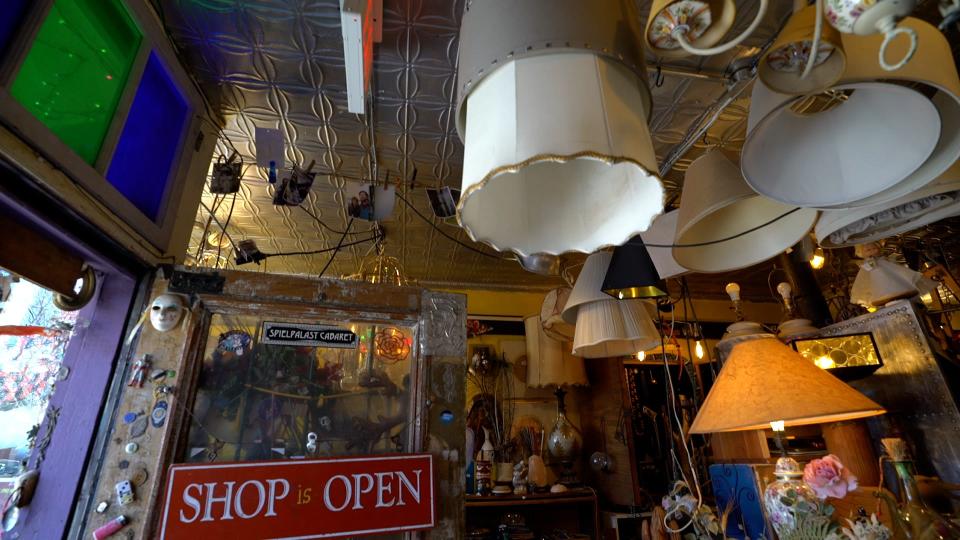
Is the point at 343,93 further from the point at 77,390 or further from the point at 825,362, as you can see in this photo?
the point at 825,362

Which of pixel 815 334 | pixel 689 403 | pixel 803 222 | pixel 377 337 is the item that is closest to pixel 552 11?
pixel 803 222

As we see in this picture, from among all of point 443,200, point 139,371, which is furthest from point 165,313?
point 443,200

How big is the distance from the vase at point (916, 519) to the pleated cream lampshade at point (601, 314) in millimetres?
1046

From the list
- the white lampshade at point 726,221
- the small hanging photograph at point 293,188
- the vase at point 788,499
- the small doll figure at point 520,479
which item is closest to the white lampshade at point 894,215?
the white lampshade at point 726,221

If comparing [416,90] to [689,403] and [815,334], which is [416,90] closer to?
[815,334]

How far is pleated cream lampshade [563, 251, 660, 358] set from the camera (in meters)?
2.19

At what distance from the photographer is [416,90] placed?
218cm

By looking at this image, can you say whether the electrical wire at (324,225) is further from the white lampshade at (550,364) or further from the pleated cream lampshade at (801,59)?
the pleated cream lampshade at (801,59)

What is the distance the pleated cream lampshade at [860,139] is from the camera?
3.02 ft

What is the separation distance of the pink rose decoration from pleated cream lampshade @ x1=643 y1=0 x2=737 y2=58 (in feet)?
4.54

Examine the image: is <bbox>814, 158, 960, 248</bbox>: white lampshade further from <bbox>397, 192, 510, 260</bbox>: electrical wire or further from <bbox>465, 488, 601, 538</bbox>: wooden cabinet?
<bbox>465, 488, 601, 538</bbox>: wooden cabinet

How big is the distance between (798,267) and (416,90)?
383cm

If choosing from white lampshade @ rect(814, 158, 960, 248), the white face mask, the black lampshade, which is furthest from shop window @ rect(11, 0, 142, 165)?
white lampshade @ rect(814, 158, 960, 248)

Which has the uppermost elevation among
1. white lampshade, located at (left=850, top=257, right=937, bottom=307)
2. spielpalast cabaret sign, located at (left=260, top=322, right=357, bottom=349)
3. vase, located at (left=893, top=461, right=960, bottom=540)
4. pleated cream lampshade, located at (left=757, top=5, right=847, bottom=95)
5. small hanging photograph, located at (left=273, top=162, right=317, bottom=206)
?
small hanging photograph, located at (left=273, top=162, right=317, bottom=206)
